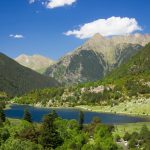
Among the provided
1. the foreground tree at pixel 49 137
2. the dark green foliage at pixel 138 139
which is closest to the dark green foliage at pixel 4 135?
the foreground tree at pixel 49 137

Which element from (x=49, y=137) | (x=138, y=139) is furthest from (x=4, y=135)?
(x=138, y=139)

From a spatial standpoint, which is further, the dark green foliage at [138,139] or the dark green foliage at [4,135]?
the dark green foliage at [138,139]

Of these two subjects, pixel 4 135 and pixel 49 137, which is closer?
pixel 49 137

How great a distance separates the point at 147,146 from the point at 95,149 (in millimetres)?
18595

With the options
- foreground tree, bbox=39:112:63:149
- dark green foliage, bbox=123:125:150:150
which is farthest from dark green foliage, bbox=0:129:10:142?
dark green foliage, bbox=123:125:150:150

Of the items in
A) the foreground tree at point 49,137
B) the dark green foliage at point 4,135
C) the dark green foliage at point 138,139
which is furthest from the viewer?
the dark green foliage at point 138,139

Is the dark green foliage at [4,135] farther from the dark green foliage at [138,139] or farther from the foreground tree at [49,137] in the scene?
the dark green foliage at [138,139]

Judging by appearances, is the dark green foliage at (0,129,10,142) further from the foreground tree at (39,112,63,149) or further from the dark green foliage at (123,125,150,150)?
the dark green foliage at (123,125,150,150)

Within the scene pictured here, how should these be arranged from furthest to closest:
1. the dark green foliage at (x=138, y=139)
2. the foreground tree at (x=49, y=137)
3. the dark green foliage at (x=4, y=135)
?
the dark green foliage at (x=138, y=139) → the dark green foliage at (x=4, y=135) → the foreground tree at (x=49, y=137)

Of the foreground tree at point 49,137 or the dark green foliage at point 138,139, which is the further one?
the dark green foliage at point 138,139

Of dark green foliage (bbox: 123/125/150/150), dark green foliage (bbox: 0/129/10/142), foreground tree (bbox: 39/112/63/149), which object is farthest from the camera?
dark green foliage (bbox: 123/125/150/150)

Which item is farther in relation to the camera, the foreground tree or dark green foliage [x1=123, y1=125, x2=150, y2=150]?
dark green foliage [x1=123, y1=125, x2=150, y2=150]

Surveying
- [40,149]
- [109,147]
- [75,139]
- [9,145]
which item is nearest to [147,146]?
[109,147]

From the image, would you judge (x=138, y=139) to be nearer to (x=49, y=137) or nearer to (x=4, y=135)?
(x=49, y=137)
